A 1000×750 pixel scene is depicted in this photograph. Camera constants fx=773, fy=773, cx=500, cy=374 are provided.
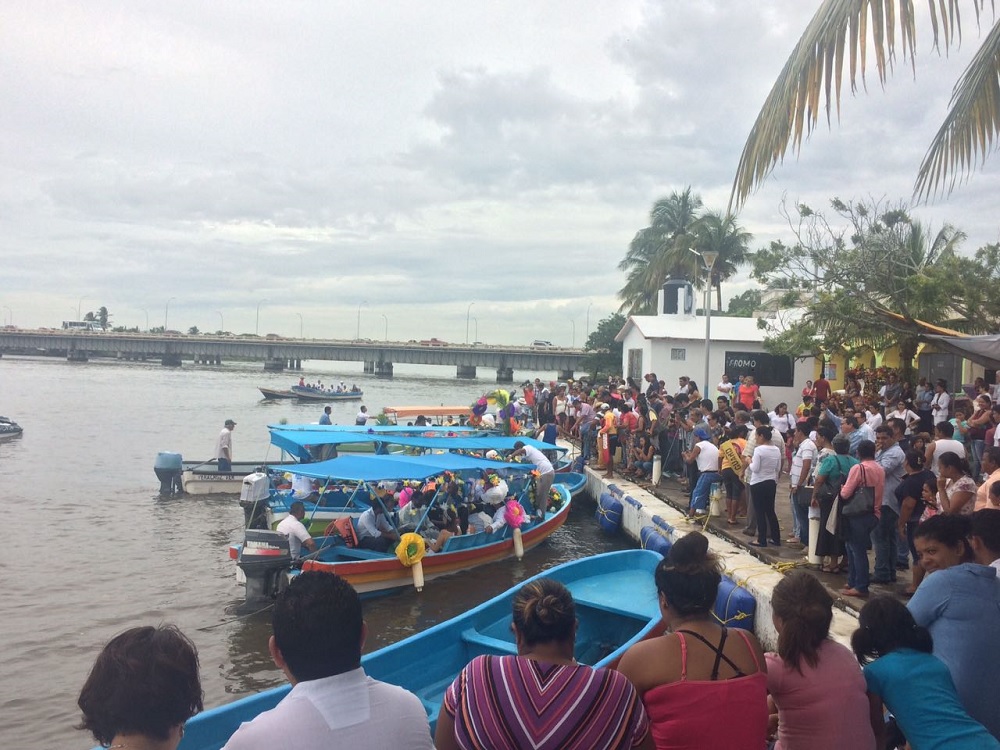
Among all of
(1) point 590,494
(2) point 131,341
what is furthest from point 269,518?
(2) point 131,341

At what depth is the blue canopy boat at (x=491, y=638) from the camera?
5430 mm

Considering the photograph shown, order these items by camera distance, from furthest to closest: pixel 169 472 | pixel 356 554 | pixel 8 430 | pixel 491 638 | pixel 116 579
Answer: pixel 8 430 < pixel 169 472 < pixel 116 579 < pixel 356 554 < pixel 491 638

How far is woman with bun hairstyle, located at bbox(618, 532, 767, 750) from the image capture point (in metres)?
2.79

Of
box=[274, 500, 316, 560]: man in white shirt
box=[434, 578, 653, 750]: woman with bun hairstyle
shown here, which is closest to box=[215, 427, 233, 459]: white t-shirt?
box=[274, 500, 316, 560]: man in white shirt

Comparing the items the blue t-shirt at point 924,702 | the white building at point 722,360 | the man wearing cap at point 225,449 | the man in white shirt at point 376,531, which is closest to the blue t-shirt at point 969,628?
the blue t-shirt at point 924,702

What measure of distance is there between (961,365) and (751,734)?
819 inches

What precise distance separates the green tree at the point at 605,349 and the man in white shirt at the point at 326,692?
134 feet

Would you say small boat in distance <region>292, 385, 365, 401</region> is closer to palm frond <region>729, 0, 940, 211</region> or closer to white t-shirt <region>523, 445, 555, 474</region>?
white t-shirt <region>523, 445, 555, 474</region>

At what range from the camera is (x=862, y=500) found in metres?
7.98

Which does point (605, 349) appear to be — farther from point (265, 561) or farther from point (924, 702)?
point (924, 702)

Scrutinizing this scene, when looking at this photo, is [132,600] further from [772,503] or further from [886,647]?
[886,647]

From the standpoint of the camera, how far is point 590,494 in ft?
65.9

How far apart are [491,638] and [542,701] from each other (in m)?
5.03

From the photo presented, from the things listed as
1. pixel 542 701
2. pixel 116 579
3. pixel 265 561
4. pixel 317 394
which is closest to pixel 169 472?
pixel 116 579
